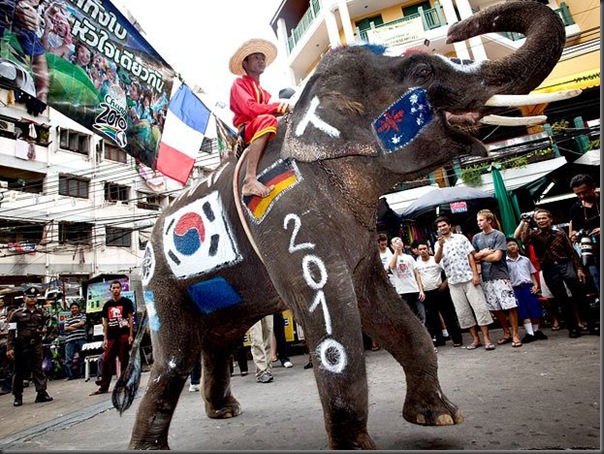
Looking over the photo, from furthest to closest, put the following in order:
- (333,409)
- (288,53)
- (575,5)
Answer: (288,53)
(575,5)
(333,409)

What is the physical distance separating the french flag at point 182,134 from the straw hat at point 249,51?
2.45m

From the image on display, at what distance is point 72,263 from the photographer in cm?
2392

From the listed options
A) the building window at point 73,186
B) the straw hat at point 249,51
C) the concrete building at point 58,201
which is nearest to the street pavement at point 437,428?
the straw hat at point 249,51

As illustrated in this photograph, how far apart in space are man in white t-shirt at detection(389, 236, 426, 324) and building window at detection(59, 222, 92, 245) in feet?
71.9

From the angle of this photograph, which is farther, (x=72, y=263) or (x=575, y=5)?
(x=72, y=263)

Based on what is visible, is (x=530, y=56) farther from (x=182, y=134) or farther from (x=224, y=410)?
(x=182, y=134)

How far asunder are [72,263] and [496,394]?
26031 millimetres

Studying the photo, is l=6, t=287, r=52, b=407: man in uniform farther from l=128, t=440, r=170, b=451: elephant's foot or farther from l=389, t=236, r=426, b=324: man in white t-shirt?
l=389, t=236, r=426, b=324: man in white t-shirt

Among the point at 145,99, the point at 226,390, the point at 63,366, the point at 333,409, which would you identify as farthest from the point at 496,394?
the point at 63,366

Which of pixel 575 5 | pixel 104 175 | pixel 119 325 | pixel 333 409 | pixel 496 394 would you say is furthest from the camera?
pixel 104 175

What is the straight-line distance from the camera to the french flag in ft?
17.4

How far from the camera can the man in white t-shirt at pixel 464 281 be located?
602 cm

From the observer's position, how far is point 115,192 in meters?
27.1

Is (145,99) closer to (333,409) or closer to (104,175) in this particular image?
(333,409)
